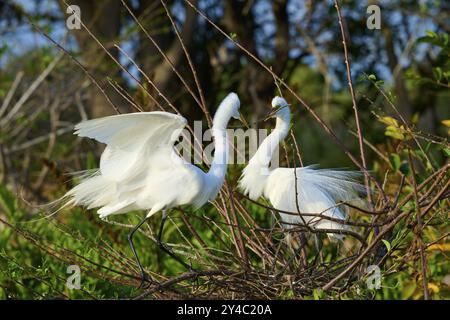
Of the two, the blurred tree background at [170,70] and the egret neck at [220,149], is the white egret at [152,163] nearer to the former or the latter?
the egret neck at [220,149]

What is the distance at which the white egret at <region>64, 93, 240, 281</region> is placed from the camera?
2203 millimetres

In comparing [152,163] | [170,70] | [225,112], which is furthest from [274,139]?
[170,70]

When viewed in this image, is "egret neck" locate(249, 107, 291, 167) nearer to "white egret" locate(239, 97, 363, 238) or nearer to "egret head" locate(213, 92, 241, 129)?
"white egret" locate(239, 97, 363, 238)

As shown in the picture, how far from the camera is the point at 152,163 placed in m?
2.37

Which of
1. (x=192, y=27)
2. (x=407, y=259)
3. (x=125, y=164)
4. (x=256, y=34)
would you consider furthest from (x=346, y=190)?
(x=256, y=34)

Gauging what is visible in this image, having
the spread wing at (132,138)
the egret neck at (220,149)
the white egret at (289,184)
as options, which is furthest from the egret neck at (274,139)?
the spread wing at (132,138)

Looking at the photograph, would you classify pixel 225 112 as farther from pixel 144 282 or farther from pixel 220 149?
pixel 144 282

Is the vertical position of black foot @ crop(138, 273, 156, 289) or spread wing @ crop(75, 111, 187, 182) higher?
spread wing @ crop(75, 111, 187, 182)

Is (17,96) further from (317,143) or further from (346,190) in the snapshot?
(346,190)

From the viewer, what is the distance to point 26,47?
25.3 feet

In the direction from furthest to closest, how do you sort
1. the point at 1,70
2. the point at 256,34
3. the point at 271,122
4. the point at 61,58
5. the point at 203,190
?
1. the point at 256,34
2. the point at 1,70
3. the point at 61,58
4. the point at 271,122
5. the point at 203,190

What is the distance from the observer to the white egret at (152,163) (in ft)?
7.23

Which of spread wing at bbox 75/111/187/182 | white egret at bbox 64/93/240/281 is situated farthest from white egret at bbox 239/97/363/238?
spread wing at bbox 75/111/187/182

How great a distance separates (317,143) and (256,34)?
162 centimetres
